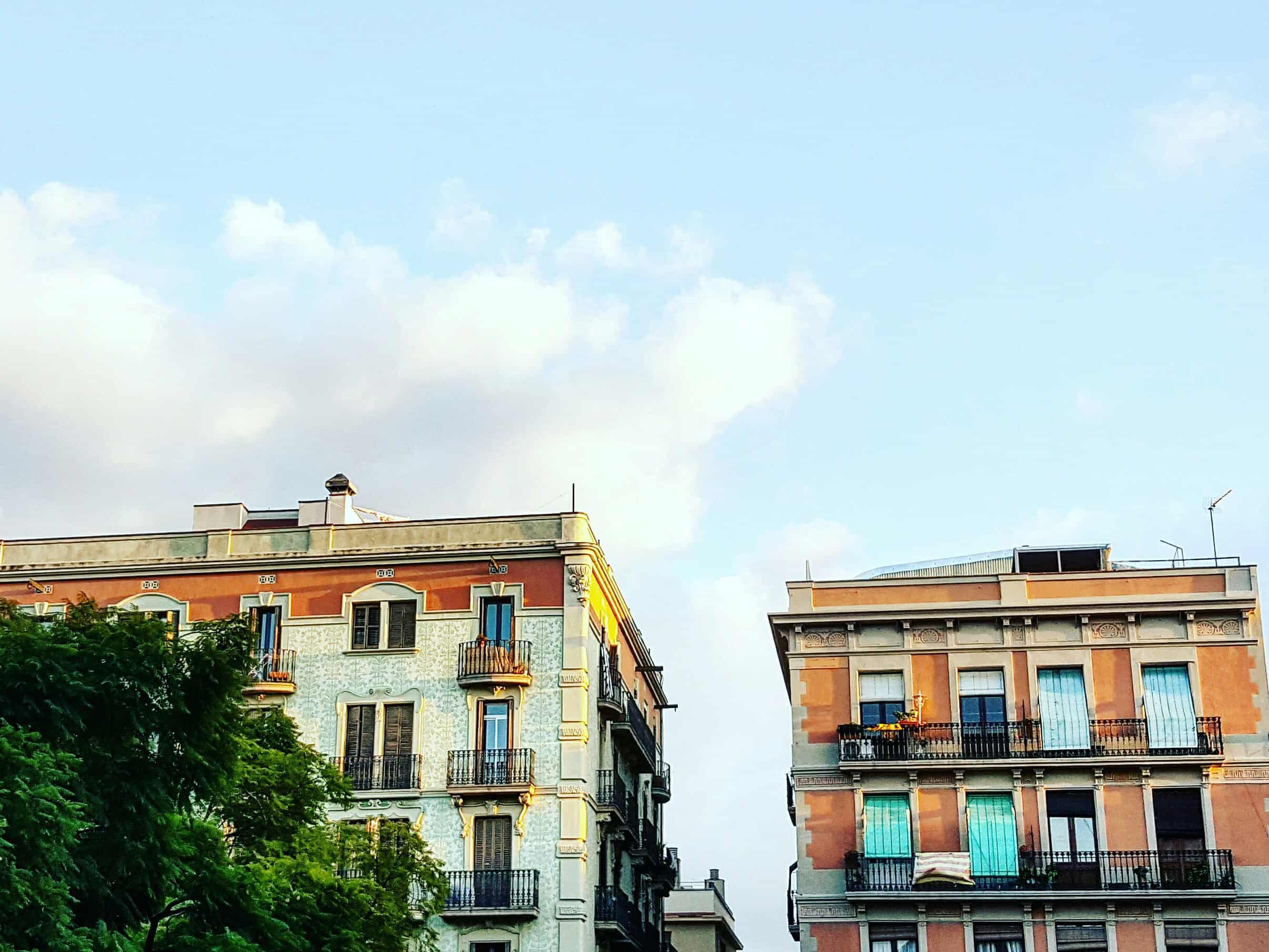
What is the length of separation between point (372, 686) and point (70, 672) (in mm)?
18656

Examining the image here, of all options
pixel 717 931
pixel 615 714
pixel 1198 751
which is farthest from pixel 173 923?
pixel 717 931

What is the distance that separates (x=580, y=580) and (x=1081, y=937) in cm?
1628

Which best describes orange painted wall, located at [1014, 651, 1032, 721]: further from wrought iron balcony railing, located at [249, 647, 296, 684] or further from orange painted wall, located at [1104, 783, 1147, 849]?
wrought iron balcony railing, located at [249, 647, 296, 684]

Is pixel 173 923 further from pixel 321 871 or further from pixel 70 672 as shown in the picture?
pixel 70 672

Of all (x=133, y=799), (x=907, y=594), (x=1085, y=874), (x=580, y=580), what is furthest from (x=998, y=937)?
(x=133, y=799)

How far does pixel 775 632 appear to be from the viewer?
46.8 m

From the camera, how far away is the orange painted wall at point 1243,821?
42594mm

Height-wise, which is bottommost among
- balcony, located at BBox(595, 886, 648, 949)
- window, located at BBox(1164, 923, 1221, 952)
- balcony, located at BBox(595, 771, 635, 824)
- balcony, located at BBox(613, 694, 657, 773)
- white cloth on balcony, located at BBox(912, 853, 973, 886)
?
window, located at BBox(1164, 923, 1221, 952)

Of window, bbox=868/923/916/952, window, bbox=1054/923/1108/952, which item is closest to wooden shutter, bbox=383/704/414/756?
window, bbox=868/923/916/952

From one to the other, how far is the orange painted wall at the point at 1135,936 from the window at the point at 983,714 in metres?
5.19

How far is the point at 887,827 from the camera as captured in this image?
43906mm

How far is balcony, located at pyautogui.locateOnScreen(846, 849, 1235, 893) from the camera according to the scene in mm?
42094

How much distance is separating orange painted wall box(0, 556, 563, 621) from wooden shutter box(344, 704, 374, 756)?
2.96m

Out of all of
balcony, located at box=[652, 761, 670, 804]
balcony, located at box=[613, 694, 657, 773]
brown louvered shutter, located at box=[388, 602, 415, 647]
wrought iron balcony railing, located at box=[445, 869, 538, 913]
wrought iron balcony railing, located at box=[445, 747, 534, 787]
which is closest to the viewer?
wrought iron balcony railing, located at box=[445, 869, 538, 913]
